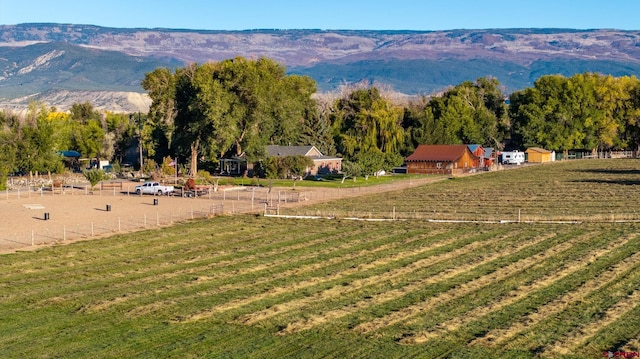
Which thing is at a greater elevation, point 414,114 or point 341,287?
point 414,114

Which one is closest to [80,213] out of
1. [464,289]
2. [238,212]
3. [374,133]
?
[238,212]

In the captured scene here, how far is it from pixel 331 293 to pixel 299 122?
283 feet

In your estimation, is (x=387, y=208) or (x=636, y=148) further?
(x=636, y=148)

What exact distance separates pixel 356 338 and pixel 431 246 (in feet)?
59.6

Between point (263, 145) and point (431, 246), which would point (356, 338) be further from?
point (263, 145)

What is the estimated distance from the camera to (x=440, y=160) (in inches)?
4336

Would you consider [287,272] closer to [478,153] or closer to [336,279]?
[336,279]

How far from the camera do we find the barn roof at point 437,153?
11038cm

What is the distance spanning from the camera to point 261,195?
254 ft

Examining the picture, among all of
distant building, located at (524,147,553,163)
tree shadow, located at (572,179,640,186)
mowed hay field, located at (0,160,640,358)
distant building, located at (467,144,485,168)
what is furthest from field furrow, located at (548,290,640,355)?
distant building, located at (524,147,553,163)

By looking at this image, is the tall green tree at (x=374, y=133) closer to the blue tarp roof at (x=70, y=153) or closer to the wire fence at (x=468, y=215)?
the blue tarp roof at (x=70, y=153)

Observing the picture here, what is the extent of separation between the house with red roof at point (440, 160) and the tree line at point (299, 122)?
4.02 m

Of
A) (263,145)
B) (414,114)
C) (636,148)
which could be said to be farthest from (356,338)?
(636,148)

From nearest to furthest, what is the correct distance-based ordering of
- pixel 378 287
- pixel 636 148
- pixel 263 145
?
pixel 378 287
pixel 263 145
pixel 636 148
